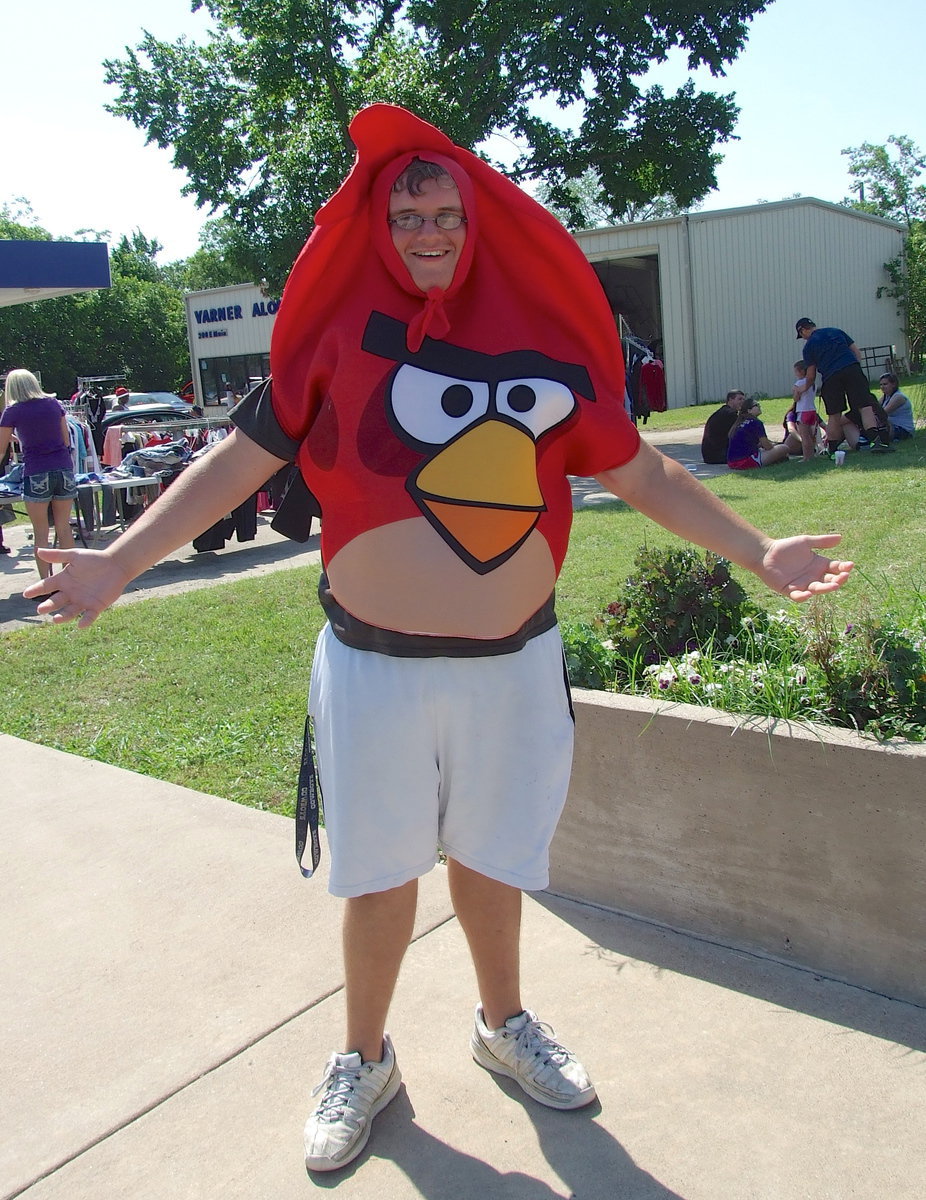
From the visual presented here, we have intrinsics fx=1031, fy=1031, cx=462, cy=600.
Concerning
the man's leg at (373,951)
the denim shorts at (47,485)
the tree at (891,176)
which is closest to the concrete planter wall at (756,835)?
the man's leg at (373,951)

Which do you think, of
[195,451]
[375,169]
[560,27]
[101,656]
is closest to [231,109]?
[560,27]

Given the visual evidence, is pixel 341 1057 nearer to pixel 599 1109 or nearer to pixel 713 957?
pixel 599 1109

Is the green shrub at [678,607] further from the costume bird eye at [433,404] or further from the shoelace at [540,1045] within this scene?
the costume bird eye at [433,404]

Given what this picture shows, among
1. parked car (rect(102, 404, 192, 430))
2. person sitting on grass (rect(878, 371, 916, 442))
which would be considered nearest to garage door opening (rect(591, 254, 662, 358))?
parked car (rect(102, 404, 192, 430))

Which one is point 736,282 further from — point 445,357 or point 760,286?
point 445,357

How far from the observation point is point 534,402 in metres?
2.02

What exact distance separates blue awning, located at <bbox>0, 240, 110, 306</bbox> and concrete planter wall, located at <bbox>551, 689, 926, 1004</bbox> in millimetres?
10906

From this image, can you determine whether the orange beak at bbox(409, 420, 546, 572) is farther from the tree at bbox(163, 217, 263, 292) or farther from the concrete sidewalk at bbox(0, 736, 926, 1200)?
the tree at bbox(163, 217, 263, 292)

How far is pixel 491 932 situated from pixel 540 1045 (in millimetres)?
289

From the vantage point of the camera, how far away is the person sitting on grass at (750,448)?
12039 mm

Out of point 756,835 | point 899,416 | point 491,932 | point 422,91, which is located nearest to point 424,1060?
point 491,932

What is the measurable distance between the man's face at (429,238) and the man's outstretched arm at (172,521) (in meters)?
0.47

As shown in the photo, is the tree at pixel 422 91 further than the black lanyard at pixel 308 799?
Yes

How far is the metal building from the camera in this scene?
26.0 metres
